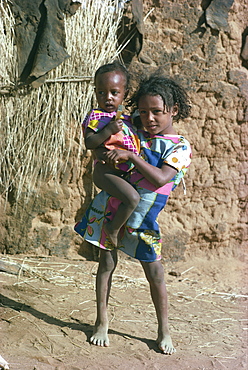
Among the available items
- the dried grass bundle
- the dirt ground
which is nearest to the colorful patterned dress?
the dirt ground

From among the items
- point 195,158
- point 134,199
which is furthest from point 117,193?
point 195,158

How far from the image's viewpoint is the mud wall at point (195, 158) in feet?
14.8

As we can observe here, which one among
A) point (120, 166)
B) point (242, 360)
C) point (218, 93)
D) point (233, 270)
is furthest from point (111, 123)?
point (233, 270)

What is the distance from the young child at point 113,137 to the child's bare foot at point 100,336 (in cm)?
58

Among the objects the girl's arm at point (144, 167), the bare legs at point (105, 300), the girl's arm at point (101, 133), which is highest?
the girl's arm at point (101, 133)

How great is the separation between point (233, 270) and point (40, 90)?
8.84ft

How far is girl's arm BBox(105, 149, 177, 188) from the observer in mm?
2578

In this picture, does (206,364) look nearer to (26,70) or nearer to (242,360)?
(242,360)

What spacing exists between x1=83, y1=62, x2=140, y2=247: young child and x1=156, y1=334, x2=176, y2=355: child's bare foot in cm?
70

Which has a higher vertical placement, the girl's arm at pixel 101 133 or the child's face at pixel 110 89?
the child's face at pixel 110 89

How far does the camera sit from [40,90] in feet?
14.0

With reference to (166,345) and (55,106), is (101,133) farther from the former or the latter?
(55,106)

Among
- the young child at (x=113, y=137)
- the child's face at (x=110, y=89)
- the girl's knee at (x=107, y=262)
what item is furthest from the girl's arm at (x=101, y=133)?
the girl's knee at (x=107, y=262)

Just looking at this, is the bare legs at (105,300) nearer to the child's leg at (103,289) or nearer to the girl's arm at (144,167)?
the child's leg at (103,289)
